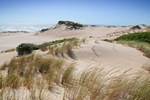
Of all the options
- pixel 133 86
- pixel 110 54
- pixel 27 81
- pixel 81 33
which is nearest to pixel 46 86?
pixel 27 81

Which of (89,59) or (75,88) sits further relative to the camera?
(89,59)

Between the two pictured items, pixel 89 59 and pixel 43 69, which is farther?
pixel 89 59

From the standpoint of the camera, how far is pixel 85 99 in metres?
3.44

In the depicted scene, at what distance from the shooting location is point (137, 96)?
3.32 meters

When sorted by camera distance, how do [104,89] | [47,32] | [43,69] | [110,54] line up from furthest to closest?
[47,32] → [110,54] → [43,69] → [104,89]

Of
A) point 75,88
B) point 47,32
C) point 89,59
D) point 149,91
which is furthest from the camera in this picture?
point 47,32

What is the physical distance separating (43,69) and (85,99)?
2700 millimetres

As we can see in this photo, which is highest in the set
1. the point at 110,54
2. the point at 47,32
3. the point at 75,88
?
the point at 75,88

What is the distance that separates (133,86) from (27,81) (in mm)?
1945

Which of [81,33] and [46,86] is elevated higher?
[46,86]

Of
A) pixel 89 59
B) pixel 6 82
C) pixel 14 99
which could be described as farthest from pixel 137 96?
pixel 89 59

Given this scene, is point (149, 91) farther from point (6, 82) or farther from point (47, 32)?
point (47, 32)

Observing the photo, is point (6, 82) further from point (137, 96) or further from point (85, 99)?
point (137, 96)

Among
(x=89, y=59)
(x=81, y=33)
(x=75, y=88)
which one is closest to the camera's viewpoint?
(x=75, y=88)
